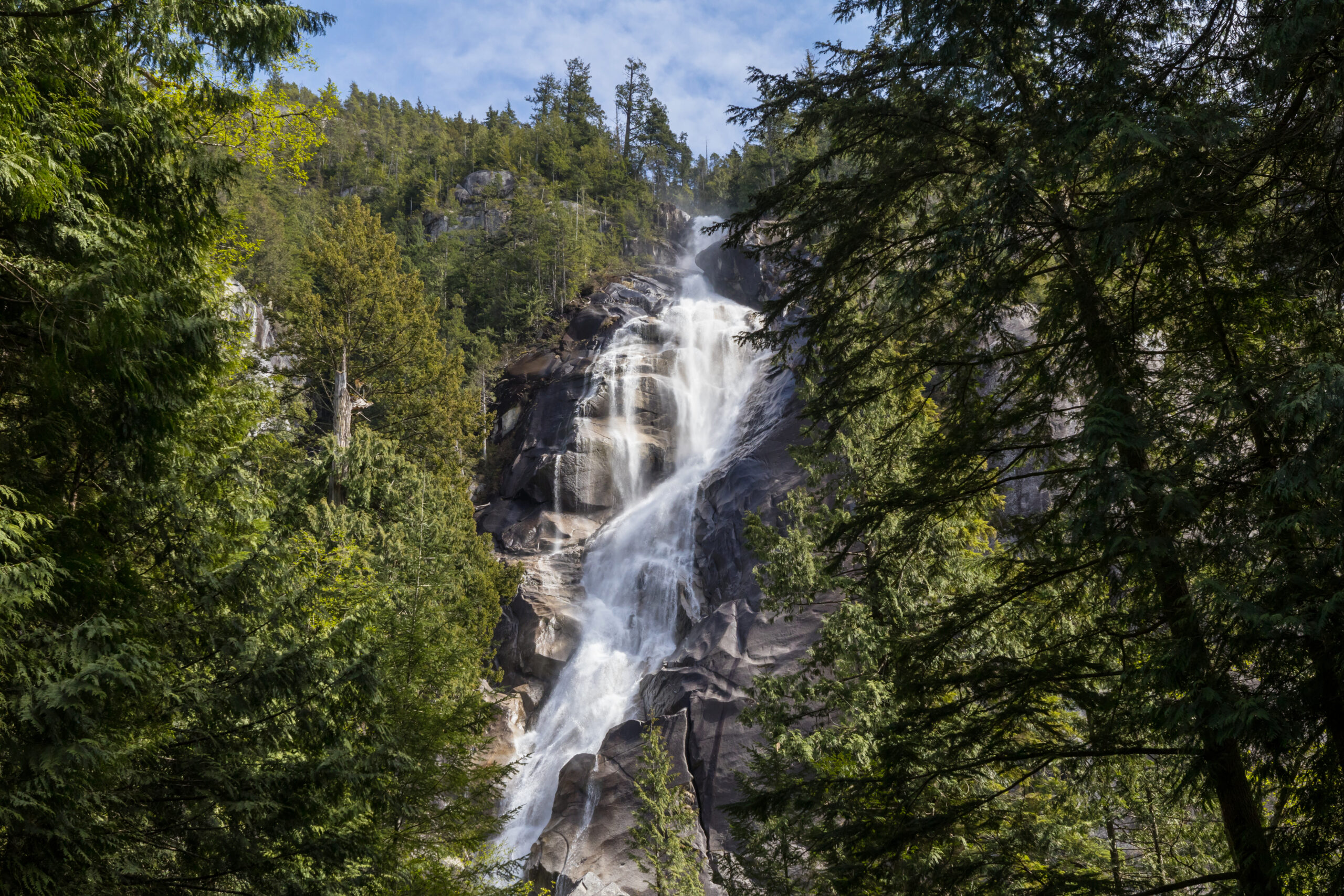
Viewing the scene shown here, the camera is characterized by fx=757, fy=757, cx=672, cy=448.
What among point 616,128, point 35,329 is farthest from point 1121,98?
point 616,128

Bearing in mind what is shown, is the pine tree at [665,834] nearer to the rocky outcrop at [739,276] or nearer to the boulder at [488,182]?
the rocky outcrop at [739,276]

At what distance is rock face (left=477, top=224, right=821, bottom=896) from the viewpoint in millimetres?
17469

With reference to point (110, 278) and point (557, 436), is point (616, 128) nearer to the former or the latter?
point (557, 436)

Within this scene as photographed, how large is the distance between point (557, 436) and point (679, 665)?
1678 centimetres

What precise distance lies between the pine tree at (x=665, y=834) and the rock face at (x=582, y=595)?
640 mm

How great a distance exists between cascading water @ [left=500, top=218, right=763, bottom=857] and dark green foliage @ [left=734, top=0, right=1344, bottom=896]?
15655 mm

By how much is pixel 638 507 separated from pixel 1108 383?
28.1 meters

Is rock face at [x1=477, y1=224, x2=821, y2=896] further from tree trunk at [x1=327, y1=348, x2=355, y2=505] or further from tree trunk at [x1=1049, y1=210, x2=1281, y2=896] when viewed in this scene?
tree trunk at [x1=327, y1=348, x2=355, y2=505]

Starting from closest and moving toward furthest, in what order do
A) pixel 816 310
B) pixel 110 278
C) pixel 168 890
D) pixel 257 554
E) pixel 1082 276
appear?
pixel 110 278 → pixel 1082 276 → pixel 168 890 → pixel 257 554 → pixel 816 310

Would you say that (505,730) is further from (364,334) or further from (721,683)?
(364,334)

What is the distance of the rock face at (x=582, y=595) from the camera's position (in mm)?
17469

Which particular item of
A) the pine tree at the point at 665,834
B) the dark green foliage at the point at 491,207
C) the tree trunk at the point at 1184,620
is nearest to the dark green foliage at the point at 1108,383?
the tree trunk at the point at 1184,620

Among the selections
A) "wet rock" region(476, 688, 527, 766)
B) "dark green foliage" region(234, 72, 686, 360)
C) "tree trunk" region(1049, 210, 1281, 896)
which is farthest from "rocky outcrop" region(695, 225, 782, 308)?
"tree trunk" region(1049, 210, 1281, 896)

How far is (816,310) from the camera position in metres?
6.86
